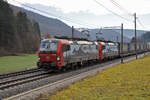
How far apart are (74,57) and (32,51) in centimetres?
5184

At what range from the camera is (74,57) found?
21.8 meters

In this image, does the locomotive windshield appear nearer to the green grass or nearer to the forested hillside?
the green grass

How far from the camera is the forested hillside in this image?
59.4 meters

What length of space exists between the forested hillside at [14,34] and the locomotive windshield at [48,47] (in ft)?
127

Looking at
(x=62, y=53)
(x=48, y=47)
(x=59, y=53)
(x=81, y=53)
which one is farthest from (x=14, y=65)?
(x=59, y=53)

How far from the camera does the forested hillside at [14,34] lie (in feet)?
195

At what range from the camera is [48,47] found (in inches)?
750

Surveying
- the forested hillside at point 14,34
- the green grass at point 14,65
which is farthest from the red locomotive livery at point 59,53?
the forested hillside at point 14,34

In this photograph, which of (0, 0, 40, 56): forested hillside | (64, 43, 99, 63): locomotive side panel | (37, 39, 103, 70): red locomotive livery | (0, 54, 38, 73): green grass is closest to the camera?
(37, 39, 103, 70): red locomotive livery

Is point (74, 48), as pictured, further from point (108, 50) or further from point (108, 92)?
point (108, 50)

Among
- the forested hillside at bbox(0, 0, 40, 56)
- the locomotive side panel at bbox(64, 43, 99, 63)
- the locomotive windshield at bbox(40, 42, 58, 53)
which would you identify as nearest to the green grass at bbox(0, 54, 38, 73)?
the locomotive windshield at bbox(40, 42, 58, 53)

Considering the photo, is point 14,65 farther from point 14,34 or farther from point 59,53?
point 14,34

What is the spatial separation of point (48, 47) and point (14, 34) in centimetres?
4716

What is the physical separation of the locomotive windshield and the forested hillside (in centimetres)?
3872
